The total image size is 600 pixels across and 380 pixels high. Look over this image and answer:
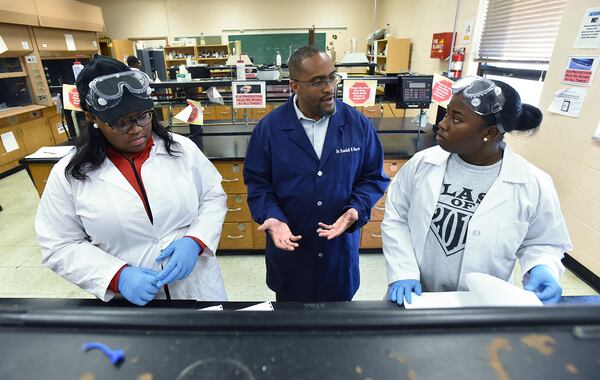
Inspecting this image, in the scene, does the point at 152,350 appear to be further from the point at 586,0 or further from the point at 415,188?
the point at 586,0

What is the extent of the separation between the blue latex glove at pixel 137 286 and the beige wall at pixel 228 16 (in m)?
8.70

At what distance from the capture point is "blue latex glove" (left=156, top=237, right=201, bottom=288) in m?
1.07

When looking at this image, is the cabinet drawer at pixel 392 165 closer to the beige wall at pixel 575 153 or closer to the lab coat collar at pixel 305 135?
the beige wall at pixel 575 153

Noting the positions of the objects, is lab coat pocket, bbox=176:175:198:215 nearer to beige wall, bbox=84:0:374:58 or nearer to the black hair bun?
the black hair bun

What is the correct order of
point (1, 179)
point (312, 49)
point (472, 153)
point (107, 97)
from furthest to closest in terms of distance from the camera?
point (1, 179)
point (312, 49)
point (472, 153)
point (107, 97)

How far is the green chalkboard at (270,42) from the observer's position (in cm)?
845

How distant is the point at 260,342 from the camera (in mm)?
342

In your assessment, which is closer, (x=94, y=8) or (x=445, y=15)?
(x=445, y=15)

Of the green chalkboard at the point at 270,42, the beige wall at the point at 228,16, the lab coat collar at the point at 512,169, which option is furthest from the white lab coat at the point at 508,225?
the beige wall at the point at 228,16

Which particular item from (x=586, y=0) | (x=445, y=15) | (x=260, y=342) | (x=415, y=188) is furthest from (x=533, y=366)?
(x=445, y=15)

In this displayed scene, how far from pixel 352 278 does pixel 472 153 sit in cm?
82

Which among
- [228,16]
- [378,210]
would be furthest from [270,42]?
[378,210]

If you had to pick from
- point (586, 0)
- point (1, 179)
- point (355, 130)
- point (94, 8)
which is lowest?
point (1, 179)

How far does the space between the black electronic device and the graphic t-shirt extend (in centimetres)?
127
